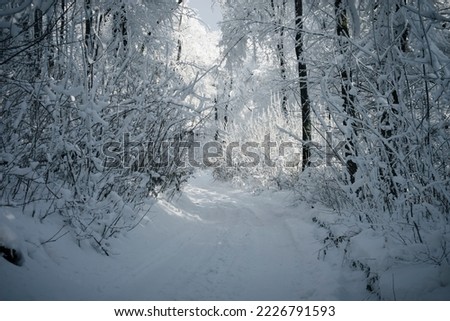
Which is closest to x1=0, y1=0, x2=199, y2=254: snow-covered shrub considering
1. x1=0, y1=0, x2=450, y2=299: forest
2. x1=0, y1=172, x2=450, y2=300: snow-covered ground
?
x1=0, y1=0, x2=450, y2=299: forest

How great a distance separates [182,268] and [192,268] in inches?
4.2

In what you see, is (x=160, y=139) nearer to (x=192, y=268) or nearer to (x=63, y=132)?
(x=63, y=132)

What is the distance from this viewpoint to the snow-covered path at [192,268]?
224 centimetres

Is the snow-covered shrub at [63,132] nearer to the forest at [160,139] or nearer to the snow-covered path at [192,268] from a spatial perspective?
the forest at [160,139]

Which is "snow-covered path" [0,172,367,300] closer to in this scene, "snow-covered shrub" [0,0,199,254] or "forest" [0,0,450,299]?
"forest" [0,0,450,299]

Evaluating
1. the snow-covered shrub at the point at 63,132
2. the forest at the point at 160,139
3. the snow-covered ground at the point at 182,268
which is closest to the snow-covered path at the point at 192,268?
the snow-covered ground at the point at 182,268

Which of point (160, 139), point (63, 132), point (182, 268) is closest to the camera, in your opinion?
point (63, 132)

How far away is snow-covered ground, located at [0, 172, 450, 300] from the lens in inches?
84.4

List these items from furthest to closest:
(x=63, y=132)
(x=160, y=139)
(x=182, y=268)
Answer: (x=160, y=139) → (x=182, y=268) → (x=63, y=132)

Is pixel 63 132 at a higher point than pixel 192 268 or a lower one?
higher

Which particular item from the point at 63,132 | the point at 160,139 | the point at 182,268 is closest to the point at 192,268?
the point at 182,268

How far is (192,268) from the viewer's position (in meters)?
2.97

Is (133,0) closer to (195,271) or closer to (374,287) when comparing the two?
(195,271)
